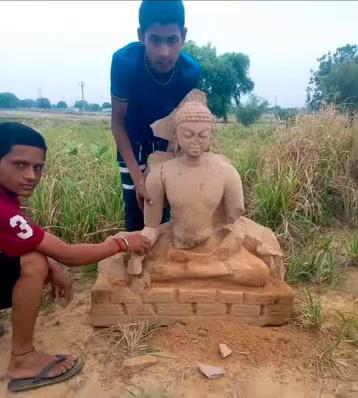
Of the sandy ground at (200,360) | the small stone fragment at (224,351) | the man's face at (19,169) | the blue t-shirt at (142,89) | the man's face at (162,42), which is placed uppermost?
the man's face at (162,42)

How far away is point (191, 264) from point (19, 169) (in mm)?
1060

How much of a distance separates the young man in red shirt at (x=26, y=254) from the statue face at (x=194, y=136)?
0.62 meters

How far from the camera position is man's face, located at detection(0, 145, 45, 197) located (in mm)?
1906

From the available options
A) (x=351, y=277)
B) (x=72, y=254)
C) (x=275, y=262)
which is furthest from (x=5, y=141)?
(x=351, y=277)

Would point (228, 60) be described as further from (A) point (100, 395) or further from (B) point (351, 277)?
(A) point (100, 395)

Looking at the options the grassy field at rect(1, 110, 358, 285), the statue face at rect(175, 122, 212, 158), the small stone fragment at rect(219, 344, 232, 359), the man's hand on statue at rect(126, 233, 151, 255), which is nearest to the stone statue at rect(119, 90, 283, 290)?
the statue face at rect(175, 122, 212, 158)

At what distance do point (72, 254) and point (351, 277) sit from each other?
7.26 feet

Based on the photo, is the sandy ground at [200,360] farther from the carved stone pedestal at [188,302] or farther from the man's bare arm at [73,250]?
the man's bare arm at [73,250]

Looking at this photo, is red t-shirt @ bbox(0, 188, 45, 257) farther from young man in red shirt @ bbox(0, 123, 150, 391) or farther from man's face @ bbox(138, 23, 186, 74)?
man's face @ bbox(138, 23, 186, 74)

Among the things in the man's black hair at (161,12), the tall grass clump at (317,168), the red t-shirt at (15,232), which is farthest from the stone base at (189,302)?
the tall grass clump at (317,168)

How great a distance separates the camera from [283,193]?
13.2ft

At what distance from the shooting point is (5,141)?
190 cm

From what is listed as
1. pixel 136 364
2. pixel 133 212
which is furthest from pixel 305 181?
pixel 136 364

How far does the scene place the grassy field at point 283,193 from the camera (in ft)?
11.8
